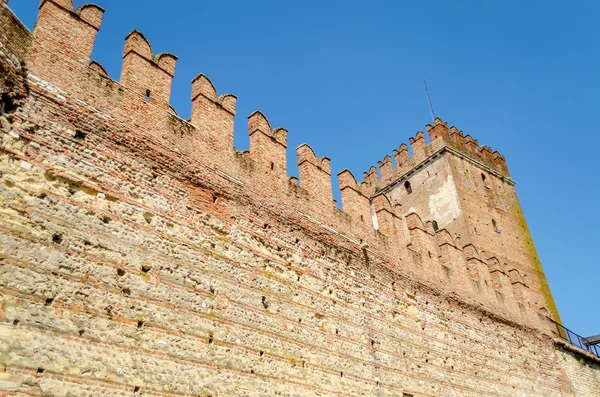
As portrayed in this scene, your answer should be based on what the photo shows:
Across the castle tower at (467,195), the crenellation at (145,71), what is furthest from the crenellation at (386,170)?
the crenellation at (145,71)

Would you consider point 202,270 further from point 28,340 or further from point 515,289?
point 515,289

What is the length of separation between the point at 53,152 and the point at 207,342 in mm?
2895

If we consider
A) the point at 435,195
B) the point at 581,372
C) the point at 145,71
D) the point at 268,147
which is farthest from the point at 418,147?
the point at 145,71

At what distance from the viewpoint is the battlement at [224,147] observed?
6.64 metres

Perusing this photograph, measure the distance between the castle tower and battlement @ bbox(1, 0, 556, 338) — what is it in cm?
479

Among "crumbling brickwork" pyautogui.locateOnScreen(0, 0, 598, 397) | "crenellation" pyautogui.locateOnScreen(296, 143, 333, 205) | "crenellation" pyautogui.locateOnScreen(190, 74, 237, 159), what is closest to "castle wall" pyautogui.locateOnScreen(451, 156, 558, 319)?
"crumbling brickwork" pyautogui.locateOnScreen(0, 0, 598, 397)

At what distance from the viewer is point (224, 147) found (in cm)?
827

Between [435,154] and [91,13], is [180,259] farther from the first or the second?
[435,154]

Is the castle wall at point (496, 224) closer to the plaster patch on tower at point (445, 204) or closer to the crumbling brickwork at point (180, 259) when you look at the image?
the plaster patch on tower at point (445, 204)

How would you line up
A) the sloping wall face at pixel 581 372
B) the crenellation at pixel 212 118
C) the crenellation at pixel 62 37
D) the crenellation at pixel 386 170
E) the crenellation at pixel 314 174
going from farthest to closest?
the crenellation at pixel 386 170 → the sloping wall face at pixel 581 372 → the crenellation at pixel 314 174 → the crenellation at pixel 212 118 → the crenellation at pixel 62 37

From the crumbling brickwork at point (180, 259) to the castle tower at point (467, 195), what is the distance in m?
7.30

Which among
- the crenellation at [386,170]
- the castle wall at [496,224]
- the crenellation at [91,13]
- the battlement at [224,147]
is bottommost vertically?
the battlement at [224,147]

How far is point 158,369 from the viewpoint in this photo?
574cm

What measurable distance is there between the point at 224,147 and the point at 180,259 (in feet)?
7.55
